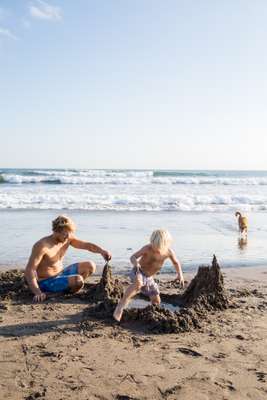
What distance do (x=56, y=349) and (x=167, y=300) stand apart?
2.16m

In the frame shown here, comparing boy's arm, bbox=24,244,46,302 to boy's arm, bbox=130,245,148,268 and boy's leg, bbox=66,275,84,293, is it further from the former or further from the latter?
boy's arm, bbox=130,245,148,268

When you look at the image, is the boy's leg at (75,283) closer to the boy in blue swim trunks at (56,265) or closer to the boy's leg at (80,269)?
the boy in blue swim trunks at (56,265)

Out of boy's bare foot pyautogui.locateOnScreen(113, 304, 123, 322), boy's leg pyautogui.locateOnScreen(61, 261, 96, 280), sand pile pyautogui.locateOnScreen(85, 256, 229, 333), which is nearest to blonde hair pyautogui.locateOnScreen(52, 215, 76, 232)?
boy's leg pyautogui.locateOnScreen(61, 261, 96, 280)

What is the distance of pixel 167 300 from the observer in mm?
5930

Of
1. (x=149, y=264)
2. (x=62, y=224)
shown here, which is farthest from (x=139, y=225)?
(x=149, y=264)

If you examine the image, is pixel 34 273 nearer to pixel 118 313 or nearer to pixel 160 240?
pixel 118 313

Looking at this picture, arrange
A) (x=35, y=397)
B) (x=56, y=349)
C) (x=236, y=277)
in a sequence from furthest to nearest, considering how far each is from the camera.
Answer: (x=236, y=277)
(x=56, y=349)
(x=35, y=397)

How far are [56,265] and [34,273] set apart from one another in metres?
0.48

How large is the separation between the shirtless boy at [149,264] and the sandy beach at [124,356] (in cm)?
43

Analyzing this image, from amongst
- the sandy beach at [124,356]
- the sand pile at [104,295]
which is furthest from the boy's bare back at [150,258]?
the sandy beach at [124,356]

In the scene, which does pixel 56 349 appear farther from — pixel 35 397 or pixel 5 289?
pixel 5 289

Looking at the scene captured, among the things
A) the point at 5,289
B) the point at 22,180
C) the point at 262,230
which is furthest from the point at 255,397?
the point at 22,180

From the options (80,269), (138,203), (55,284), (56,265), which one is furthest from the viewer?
(138,203)

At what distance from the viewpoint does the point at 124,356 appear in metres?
4.00
